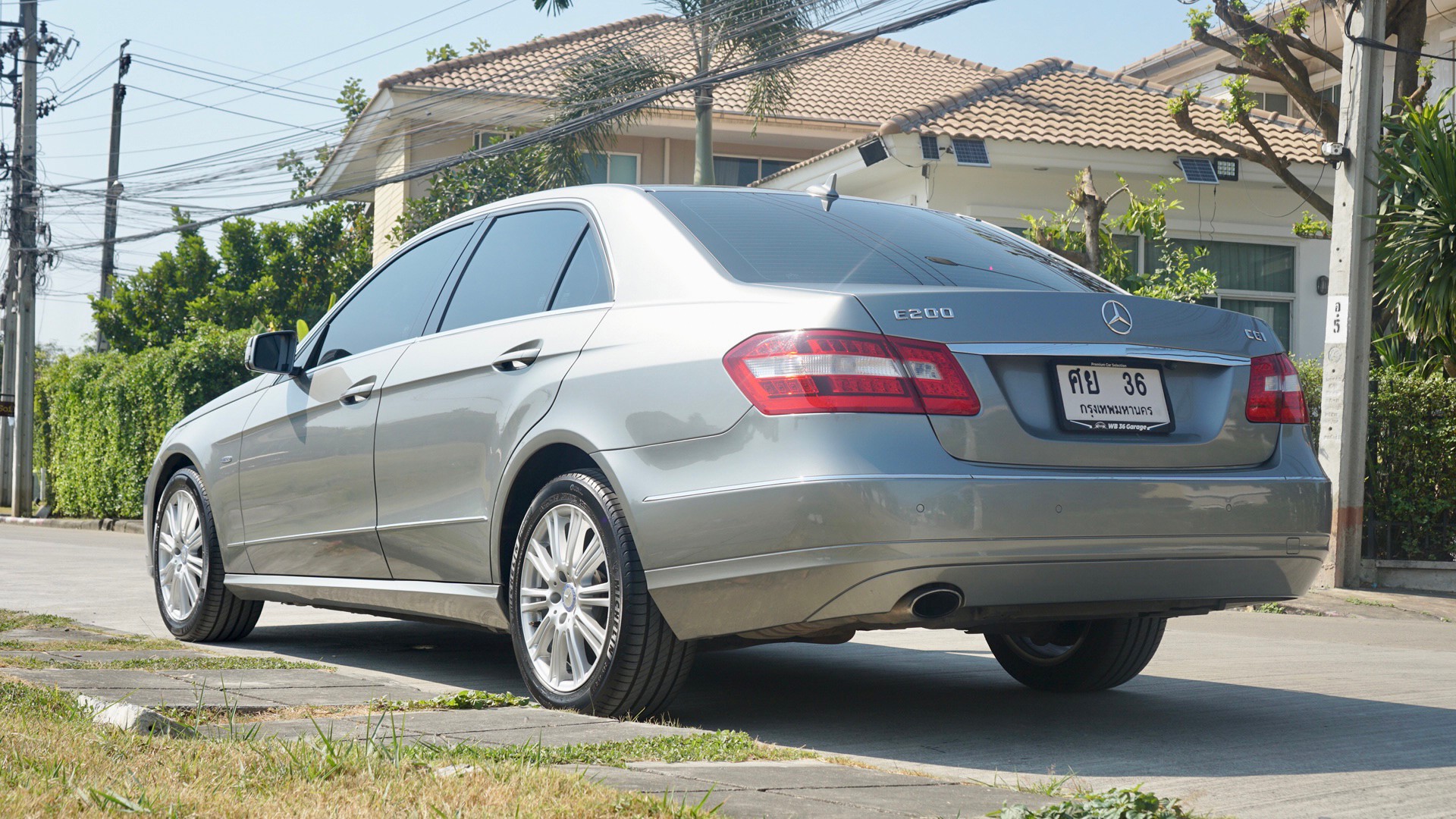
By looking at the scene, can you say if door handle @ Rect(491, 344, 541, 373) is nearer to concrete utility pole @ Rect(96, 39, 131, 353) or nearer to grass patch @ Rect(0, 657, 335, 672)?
grass patch @ Rect(0, 657, 335, 672)

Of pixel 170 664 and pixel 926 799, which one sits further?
pixel 170 664

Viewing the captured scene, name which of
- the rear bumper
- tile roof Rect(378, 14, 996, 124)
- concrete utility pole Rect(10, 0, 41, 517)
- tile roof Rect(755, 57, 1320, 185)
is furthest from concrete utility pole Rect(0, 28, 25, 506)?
the rear bumper

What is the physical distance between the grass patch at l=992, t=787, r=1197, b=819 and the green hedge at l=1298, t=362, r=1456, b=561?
10.1m

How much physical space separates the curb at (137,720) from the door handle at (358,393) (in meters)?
2.03

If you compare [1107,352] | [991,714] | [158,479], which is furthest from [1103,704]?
[158,479]

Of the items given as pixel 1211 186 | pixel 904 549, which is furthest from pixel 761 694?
pixel 1211 186

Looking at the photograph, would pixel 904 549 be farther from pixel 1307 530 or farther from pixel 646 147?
pixel 646 147

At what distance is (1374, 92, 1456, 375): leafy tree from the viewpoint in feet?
38.9

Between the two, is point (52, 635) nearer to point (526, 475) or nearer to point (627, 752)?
point (526, 475)

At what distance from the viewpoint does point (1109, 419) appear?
4148 mm

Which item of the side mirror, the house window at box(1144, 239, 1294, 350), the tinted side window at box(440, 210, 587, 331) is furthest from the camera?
the house window at box(1144, 239, 1294, 350)

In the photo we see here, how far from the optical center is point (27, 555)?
46.4 feet

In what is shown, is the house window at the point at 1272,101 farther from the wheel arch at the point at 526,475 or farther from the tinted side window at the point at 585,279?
the wheel arch at the point at 526,475

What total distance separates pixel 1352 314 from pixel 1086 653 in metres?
7.48
